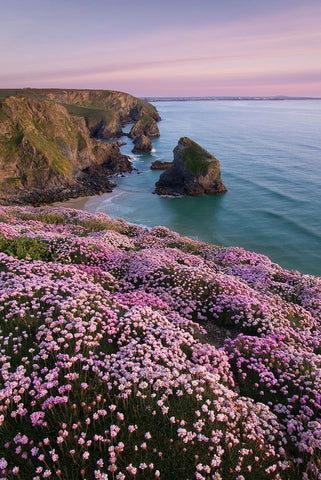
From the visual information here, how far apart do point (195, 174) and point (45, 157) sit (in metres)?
31.1

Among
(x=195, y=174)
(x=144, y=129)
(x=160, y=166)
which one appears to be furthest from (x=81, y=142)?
(x=144, y=129)

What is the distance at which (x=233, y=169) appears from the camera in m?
81.5

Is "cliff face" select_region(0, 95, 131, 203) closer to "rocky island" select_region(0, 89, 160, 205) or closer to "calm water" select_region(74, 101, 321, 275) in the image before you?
"rocky island" select_region(0, 89, 160, 205)

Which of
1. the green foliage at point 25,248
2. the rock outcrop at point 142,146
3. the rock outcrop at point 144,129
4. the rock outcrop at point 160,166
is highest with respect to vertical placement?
the rock outcrop at point 144,129

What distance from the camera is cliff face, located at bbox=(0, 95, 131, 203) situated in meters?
58.8

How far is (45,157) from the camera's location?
63438 mm

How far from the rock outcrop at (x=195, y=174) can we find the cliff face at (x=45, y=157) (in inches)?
609

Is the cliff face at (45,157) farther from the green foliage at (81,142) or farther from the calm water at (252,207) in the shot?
the calm water at (252,207)

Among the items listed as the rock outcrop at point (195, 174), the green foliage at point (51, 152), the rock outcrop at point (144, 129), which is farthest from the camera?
the rock outcrop at point (144, 129)

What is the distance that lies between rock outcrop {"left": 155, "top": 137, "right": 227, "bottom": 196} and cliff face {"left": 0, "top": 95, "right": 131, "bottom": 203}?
50.8ft

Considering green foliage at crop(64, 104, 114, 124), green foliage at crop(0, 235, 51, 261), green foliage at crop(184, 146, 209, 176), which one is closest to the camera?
green foliage at crop(0, 235, 51, 261)

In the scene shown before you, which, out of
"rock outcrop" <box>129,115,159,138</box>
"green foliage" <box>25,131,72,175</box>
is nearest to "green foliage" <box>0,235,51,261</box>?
"green foliage" <box>25,131,72,175</box>

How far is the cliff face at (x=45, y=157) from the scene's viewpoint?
58756 millimetres

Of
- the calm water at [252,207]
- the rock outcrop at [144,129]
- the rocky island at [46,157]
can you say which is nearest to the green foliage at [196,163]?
the calm water at [252,207]
